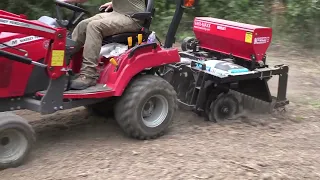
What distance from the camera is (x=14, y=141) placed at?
4.27m

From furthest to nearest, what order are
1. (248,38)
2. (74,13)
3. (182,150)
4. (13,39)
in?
1. (248,38)
2. (74,13)
3. (182,150)
4. (13,39)

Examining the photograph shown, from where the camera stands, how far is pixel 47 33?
14.1 feet

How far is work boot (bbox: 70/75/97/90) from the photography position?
475cm

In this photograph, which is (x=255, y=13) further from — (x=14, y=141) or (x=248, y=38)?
(x=14, y=141)

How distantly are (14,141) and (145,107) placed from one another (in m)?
1.48

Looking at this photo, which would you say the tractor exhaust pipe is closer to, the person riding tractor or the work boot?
the person riding tractor

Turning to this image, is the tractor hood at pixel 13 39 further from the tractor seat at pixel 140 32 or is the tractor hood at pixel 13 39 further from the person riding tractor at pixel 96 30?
the tractor seat at pixel 140 32

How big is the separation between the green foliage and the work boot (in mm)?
4614

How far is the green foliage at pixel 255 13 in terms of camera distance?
9327 millimetres

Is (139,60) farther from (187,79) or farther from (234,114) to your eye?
(234,114)

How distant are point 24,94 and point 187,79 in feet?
7.02

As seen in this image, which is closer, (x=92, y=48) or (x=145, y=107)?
(x=92, y=48)

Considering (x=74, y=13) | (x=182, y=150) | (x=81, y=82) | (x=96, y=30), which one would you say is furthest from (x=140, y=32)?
(x=182, y=150)

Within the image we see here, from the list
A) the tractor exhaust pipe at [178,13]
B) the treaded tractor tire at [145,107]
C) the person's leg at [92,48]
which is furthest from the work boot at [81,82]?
the tractor exhaust pipe at [178,13]
